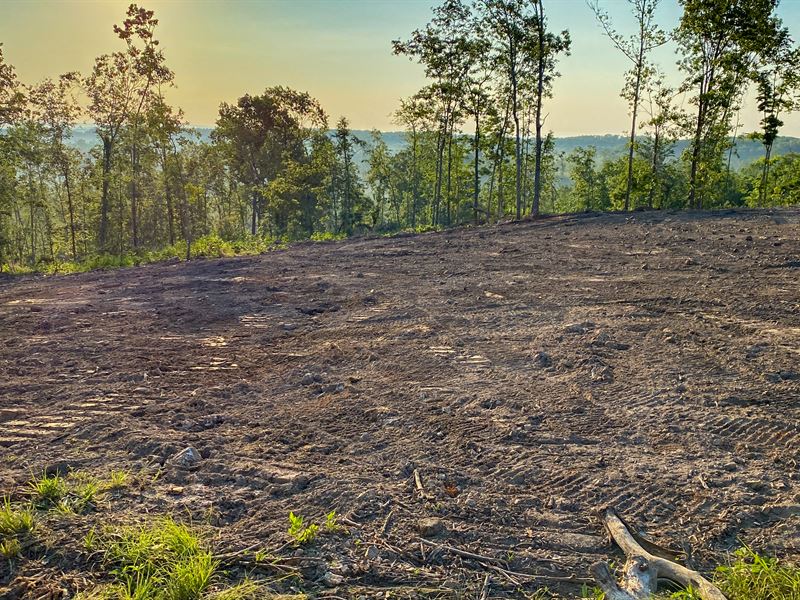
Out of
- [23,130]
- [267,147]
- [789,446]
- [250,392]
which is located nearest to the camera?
[789,446]

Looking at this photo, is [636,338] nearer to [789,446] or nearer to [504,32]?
[789,446]

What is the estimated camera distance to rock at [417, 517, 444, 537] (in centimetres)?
308

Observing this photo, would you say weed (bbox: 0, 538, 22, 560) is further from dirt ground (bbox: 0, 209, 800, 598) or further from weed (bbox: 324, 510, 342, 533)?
weed (bbox: 324, 510, 342, 533)

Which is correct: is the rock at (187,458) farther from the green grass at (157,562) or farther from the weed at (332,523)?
the weed at (332,523)

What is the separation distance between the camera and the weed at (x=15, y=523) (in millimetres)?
2977

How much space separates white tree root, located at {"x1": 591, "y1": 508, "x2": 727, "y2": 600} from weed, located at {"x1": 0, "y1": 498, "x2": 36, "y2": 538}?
10.1 ft

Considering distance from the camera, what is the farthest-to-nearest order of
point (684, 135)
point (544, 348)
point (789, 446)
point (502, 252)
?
point (684, 135) → point (502, 252) → point (544, 348) → point (789, 446)

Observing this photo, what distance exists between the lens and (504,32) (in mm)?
20344

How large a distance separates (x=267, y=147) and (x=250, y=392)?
1086 inches

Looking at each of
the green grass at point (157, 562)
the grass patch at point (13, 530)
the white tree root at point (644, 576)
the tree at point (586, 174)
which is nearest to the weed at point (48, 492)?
the grass patch at point (13, 530)

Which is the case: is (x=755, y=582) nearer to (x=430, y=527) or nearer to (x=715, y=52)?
(x=430, y=527)

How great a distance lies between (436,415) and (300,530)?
171 cm

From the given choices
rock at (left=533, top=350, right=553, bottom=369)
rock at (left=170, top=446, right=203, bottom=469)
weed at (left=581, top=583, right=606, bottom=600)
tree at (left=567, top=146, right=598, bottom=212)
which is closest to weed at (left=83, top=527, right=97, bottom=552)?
rock at (left=170, top=446, right=203, bottom=469)

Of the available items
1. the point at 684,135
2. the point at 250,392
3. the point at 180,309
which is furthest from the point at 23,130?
the point at 684,135
